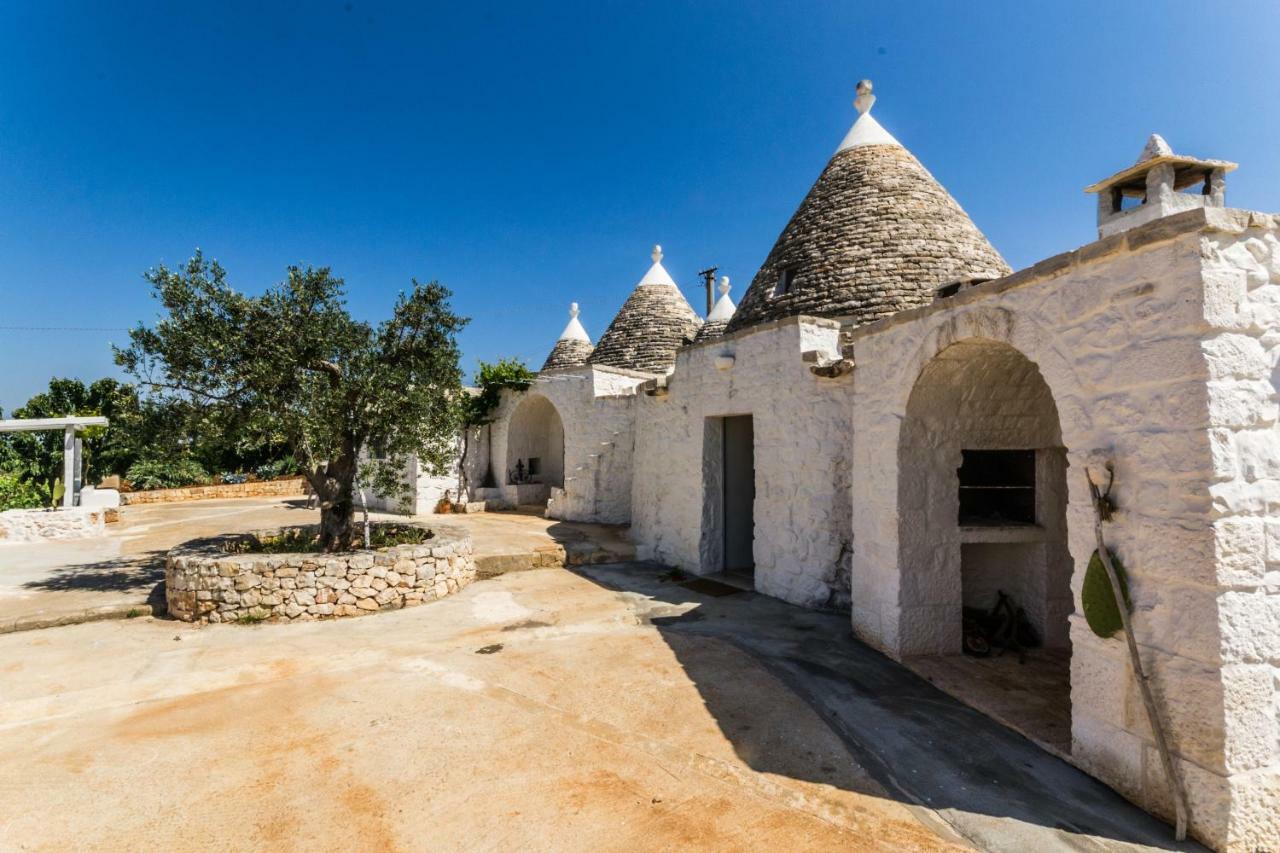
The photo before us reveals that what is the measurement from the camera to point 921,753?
12.1ft

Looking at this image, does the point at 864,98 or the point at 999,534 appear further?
the point at 864,98

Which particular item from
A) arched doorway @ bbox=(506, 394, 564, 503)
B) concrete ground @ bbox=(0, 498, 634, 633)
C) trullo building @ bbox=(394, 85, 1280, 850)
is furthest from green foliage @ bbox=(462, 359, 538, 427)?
trullo building @ bbox=(394, 85, 1280, 850)

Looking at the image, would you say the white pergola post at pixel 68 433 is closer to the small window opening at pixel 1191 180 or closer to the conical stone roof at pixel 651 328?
the conical stone roof at pixel 651 328

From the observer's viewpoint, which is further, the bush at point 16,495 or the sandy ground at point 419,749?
the bush at point 16,495

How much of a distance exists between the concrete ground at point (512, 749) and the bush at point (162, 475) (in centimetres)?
1494

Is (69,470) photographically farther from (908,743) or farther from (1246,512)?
(1246,512)

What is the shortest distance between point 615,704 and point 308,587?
413 centimetres

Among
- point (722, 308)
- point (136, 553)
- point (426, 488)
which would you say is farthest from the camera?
point (722, 308)

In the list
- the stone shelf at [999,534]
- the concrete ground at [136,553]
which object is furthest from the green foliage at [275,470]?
the stone shelf at [999,534]

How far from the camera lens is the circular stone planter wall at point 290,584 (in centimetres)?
639

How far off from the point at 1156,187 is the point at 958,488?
3.06m

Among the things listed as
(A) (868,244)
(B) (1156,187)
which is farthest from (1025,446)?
(A) (868,244)

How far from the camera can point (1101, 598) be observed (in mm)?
3193

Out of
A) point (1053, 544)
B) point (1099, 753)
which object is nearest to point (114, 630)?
point (1099, 753)
